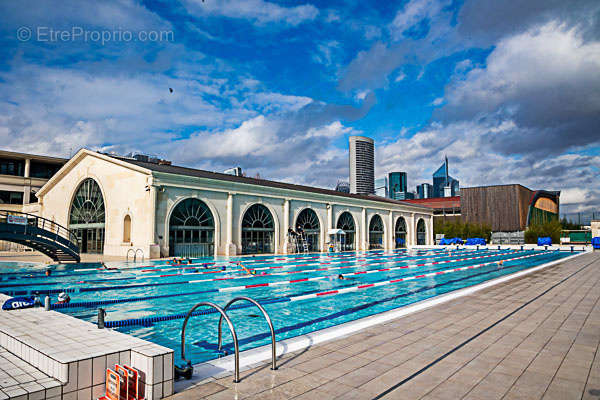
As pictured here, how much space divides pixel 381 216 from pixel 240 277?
91.6 feet

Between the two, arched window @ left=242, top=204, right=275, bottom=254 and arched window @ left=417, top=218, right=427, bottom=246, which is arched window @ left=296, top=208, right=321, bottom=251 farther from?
arched window @ left=417, top=218, right=427, bottom=246

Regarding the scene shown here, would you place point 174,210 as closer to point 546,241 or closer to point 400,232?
point 400,232

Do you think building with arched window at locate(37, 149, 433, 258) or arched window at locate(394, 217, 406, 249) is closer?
building with arched window at locate(37, 149, 433, 258)

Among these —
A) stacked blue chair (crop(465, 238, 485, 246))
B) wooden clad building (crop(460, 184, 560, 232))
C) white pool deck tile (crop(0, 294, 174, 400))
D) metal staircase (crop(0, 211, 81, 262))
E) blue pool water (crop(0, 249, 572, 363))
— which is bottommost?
blue pool water (crop(0, 249, 572, 363))

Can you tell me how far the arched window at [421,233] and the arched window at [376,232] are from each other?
29.0ft

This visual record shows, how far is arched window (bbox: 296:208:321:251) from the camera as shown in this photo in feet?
101

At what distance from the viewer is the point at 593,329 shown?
5.84 meters

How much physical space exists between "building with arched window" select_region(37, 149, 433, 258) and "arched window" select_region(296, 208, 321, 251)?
0.08m

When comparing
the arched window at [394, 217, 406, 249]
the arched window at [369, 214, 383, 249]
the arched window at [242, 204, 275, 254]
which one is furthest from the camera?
the arched window at [394, 217, 406, 249]

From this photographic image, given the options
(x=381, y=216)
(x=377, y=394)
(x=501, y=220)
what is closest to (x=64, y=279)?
(x=377, y=394)

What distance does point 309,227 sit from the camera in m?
31.8

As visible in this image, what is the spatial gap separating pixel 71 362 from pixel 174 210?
2045 centimetres

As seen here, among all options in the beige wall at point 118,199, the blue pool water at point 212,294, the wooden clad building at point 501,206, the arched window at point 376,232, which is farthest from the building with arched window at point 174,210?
the wooden clad building at point 501,206

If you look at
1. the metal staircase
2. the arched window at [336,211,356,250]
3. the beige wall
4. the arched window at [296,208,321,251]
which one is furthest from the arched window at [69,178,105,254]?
the arched window at [336,211,356,250]
